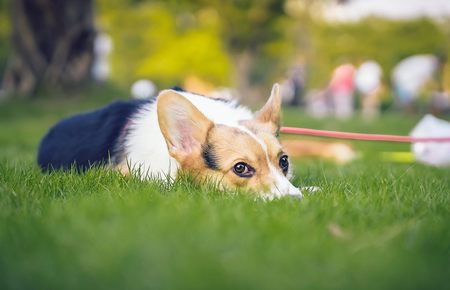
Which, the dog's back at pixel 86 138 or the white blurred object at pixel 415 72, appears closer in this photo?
the dog's back at pixel 86 138

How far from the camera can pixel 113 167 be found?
12.9ft

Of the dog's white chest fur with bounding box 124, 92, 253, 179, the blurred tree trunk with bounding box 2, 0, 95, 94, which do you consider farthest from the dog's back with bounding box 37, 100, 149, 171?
the blurred tree trunk with bounding box 2, 0, 95, 94

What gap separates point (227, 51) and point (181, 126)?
102 ft

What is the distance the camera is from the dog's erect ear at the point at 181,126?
135 inches

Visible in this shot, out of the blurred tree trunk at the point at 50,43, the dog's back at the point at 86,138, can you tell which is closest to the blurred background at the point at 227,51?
the blurred tree trunk at the point at 50,43

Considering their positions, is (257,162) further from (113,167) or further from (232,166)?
(113,167)

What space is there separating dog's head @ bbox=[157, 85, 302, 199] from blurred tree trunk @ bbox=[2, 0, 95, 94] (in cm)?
1102

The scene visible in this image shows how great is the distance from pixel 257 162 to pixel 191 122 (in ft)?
1.91

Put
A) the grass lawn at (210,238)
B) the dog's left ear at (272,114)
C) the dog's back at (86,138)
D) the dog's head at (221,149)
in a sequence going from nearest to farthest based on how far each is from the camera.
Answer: the grass lawn at (210,238)
the dog's head at (221,149)
the dog's left ear at (272,114)
the dog's back at (86,138)

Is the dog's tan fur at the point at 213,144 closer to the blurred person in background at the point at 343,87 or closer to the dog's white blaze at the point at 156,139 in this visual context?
the dog's white blaze at the point at 156,139

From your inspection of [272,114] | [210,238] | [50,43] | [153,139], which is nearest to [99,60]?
[50,43]

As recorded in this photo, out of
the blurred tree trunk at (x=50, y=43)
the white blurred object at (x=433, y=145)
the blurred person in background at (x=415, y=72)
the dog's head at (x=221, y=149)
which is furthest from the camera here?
the blurred person in background at (x=415, y=72)

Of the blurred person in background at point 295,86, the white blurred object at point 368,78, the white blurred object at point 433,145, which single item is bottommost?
the blurred person in background at point 295,86

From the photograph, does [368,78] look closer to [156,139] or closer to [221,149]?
[156,139]
